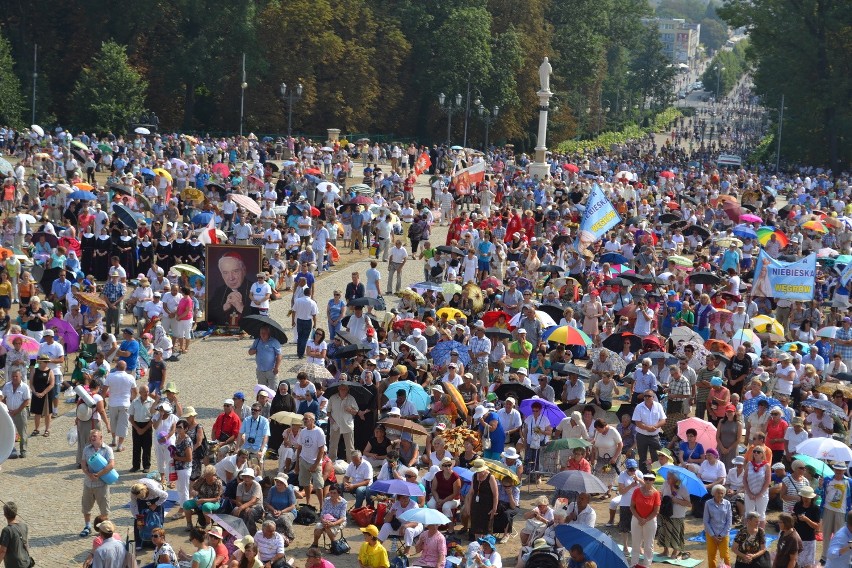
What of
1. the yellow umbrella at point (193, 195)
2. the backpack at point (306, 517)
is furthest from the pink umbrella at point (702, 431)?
the yellow umbrella at point (193, 195)

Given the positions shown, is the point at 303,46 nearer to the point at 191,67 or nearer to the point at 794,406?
the point at 191,67

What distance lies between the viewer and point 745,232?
36.4 metres

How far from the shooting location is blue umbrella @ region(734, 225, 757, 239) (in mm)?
36250

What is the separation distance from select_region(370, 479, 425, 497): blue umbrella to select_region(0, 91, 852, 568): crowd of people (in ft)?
0.24

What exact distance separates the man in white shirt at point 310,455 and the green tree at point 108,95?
4273 centimetres

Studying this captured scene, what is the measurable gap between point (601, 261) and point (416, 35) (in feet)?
147

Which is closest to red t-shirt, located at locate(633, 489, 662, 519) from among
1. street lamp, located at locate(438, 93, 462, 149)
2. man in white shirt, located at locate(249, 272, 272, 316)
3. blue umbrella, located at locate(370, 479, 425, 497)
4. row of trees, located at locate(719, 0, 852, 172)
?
blue umbrella, located at locate(370, 479, 425, 497)

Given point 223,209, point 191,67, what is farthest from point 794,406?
point 191,67

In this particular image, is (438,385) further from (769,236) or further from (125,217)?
(769,236)

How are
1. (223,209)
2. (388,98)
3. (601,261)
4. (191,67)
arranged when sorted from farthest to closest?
(388,98)
(191,67)
(223,209)
(601,261)

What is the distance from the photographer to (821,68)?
73.8 meters

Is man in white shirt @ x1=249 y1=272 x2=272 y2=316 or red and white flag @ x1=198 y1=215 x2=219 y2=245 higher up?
red and white flag @ x1=198 y1=215 x2=219 y2=245

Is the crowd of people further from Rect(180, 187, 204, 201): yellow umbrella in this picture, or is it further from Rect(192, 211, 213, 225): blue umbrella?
Rect(180, 187, 204, 201): yellow umbrella

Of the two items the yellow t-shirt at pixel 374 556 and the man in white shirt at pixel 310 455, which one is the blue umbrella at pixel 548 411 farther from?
the yellow t-shirt at pixel 374 556
